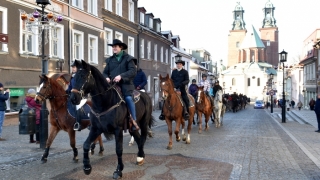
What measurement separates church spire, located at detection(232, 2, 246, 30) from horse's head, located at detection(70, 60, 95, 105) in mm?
134717

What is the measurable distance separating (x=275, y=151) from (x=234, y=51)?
415 ft

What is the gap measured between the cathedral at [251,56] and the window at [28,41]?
94.7m

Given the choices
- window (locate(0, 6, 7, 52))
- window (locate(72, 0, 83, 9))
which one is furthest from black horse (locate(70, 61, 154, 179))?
window (locate(72, 0, 83, 9))

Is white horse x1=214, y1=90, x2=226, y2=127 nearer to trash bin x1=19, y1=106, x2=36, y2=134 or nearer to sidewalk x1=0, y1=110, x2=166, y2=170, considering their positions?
sidewalk x1=0, y1=110, x2=166, y2=170

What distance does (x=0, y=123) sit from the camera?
12297 millimetres

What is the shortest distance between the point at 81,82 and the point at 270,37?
134 m

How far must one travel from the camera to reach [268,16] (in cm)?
13425

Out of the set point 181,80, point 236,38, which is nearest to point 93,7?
point 181,80

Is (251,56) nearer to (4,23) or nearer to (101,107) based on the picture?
(4,23)

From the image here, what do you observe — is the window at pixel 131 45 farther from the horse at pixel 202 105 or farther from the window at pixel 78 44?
the horse at pixel 202 105

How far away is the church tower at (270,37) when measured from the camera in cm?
13112

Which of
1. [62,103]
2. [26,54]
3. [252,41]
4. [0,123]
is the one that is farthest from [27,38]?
[252,41]

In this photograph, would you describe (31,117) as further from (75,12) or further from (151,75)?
(151,75)

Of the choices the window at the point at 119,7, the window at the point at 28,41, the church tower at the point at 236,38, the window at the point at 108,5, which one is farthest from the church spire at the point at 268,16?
the window at the point at 28,41
